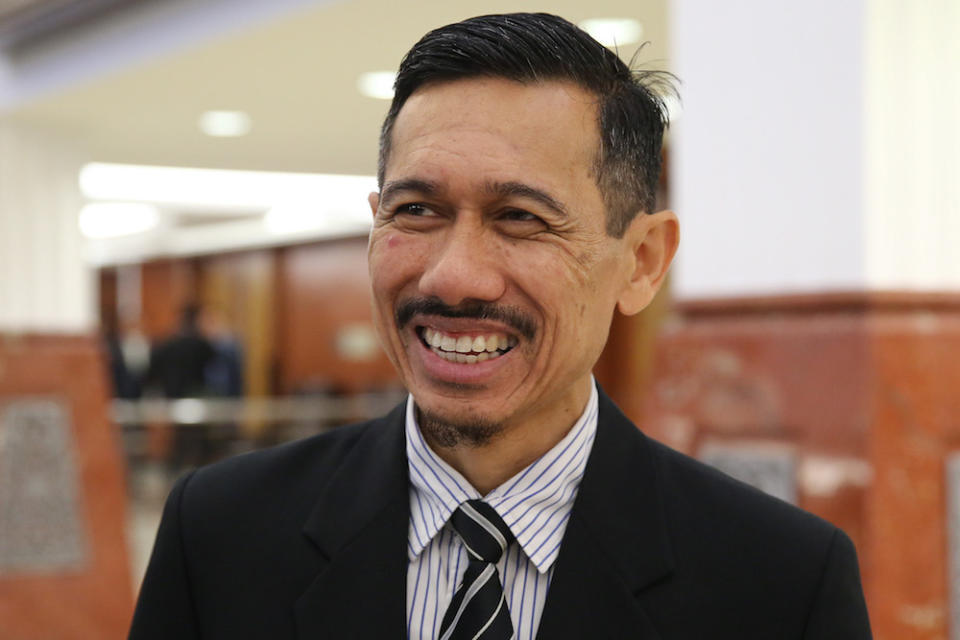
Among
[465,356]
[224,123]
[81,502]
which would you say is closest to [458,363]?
[465,356]

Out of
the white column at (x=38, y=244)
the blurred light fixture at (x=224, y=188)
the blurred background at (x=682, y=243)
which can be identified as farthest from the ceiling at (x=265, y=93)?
the blurred light fixture at (x=224, y=188)

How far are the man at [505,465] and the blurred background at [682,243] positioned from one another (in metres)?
0.20

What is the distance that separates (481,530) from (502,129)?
44cm

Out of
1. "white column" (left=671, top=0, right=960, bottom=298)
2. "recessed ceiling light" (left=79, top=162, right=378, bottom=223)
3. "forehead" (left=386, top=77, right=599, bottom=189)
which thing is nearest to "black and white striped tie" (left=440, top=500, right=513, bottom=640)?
"forehead" (left=386, top=77, right=599, bottom=189)

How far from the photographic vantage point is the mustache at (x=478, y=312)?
1.17m

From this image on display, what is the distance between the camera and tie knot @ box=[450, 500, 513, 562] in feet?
4.19

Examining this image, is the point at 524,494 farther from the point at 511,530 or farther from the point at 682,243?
the point at 682,243

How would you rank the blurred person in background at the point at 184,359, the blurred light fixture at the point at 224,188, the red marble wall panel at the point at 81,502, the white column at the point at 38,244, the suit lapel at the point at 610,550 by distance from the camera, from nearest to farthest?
the suit lapel at the point at 610,550, the red marble wall panel at the point at 81,502, the white column at the point at 38,244, the blurred light fixture at the point at 224,188, the blurred person in background at the point at 184,359

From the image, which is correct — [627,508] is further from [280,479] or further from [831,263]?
[831,263]

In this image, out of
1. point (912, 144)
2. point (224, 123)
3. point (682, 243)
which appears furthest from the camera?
point (224, 123)

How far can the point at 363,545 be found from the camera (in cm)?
133

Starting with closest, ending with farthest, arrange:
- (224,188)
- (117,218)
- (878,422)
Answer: (878,422), (224,188), (117,218)

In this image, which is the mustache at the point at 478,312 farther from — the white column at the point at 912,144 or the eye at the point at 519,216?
the white column at the point at 912,144

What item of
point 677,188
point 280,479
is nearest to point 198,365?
point 677,188
